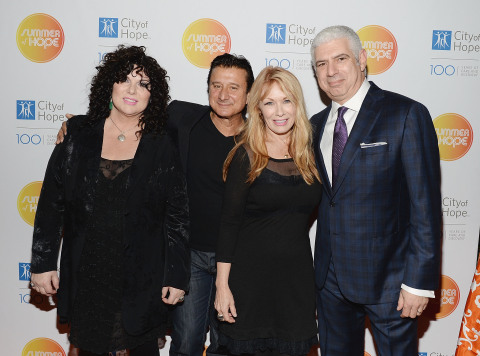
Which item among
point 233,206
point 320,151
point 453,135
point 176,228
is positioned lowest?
point 176,228

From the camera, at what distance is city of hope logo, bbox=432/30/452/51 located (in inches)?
118

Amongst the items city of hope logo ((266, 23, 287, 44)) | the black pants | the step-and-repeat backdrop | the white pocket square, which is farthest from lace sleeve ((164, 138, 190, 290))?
city of hope logo ((266, 23, 287, 44))

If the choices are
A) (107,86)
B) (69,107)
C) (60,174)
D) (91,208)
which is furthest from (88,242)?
(69,107)

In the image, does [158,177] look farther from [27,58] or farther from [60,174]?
[27,58]

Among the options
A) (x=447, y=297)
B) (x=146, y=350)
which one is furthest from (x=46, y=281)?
(x=447, y=297)

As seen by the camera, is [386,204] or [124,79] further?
[124,79]

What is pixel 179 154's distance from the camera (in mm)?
2307

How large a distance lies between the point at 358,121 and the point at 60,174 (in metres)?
1.42

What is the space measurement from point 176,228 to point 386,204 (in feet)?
3.29

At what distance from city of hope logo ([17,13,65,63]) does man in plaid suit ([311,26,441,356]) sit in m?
1.77

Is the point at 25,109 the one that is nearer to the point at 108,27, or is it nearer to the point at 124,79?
the point at 108,27

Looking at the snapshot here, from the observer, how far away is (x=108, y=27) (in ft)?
9.78

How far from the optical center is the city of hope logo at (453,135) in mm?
3053

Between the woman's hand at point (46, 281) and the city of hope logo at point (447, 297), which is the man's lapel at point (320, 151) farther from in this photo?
the city of hope logo at point (447, 297)
